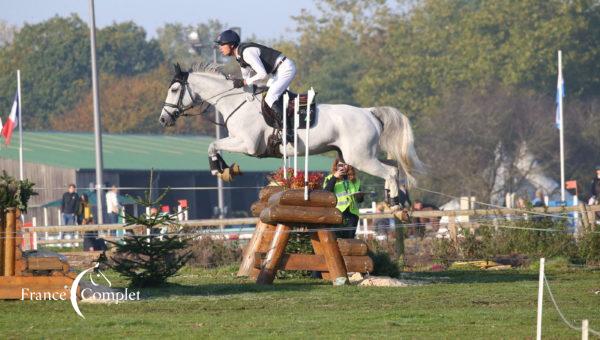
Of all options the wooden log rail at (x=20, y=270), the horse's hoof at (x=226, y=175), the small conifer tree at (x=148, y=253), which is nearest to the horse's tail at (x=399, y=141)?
the horse's hoof at (x=226, y=175)

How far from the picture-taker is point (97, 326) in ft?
39.6

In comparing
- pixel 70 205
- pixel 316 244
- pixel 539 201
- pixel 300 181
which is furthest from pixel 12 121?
pixel 316 244

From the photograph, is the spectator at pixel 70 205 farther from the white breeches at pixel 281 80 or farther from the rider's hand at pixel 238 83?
the white breeches at pixel 281 80

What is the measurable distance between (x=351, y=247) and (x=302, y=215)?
1.07m

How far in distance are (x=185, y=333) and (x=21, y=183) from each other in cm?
416

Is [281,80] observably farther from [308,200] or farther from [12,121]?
[12,121]

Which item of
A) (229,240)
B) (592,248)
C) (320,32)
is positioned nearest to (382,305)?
(592,248)

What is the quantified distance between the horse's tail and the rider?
6.60 ft

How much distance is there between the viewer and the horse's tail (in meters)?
19.0

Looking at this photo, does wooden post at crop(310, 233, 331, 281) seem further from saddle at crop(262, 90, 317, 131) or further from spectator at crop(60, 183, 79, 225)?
spectator at crop(60, 183, 79, 225)

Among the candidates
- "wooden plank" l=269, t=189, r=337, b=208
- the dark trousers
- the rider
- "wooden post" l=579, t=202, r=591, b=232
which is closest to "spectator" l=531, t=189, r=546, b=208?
"wooden post" l=579, t=202, r=591, b=232

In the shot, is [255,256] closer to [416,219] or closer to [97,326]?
[97,326]

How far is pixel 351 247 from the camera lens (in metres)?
17.0

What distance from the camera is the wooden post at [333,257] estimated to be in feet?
53.9
